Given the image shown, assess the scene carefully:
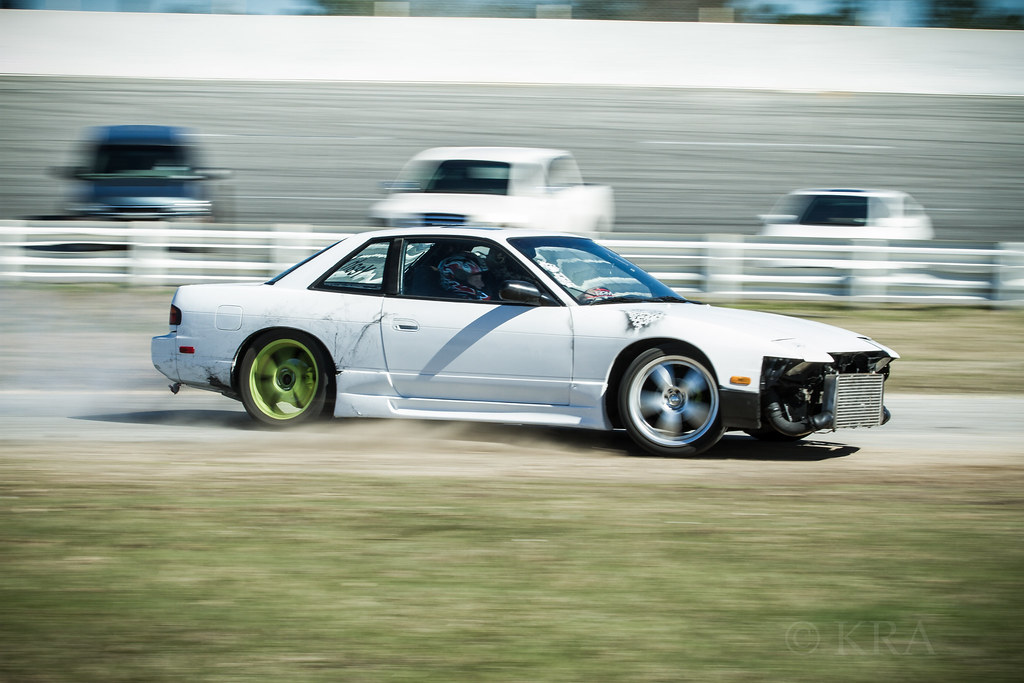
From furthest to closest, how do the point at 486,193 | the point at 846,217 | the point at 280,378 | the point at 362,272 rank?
the point at 846,217, the point at 486,193, the point at 280,378, the point at 362,272

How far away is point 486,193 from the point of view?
52.3 feet

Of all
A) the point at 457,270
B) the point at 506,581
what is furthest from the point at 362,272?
the point at 506,581

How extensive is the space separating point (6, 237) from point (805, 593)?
555 inches

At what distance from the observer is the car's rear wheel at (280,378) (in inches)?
295

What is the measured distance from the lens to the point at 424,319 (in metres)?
7.15

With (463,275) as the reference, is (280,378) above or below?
below

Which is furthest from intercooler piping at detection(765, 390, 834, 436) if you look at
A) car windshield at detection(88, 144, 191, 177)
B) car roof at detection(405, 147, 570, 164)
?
car windshield at detection(88, 144, 191, 177)

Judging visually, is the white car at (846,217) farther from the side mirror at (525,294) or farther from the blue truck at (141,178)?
the side mirror at (525,294)

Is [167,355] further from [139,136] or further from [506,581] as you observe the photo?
[139,136]

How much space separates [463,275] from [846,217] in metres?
11.3

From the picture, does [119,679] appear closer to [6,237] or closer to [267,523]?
[267,523]

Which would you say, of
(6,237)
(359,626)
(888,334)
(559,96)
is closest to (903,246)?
(888,334)

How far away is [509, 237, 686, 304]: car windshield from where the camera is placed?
23.2 feet

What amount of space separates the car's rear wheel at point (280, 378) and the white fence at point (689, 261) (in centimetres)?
740
